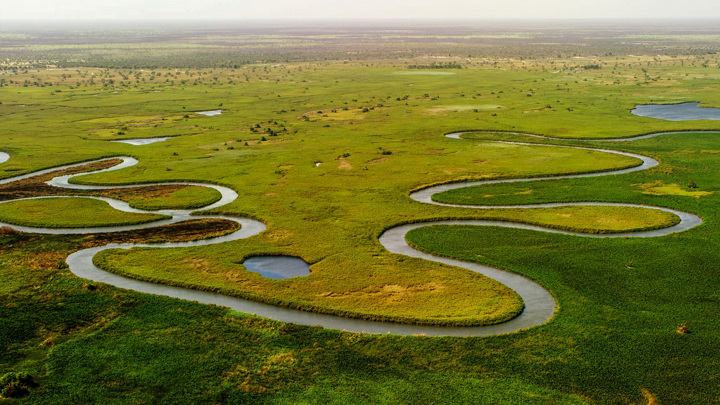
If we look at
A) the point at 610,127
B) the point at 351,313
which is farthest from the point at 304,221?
the point at 610,127

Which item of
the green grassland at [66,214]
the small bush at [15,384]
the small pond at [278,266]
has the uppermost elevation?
the green grassland at [66,214]

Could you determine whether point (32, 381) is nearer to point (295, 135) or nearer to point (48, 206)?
point (48, 206)

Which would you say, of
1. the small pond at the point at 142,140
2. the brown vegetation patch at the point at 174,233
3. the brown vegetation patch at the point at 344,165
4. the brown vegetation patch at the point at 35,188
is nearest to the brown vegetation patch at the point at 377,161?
the brown vegetation patch at the point at 344,165

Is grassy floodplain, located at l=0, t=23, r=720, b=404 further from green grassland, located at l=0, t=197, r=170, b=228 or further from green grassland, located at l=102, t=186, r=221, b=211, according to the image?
green grassland, located at l=0, t=197, r=170, b=228

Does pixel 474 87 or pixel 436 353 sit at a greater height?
pixel 474 87

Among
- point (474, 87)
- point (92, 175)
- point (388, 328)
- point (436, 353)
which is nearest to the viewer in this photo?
point (436, 353)

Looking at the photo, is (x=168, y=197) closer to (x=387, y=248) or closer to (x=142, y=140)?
(x=387, y=248)

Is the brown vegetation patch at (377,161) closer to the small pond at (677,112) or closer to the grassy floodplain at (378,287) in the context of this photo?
the grassy floodplain at (378,287)
